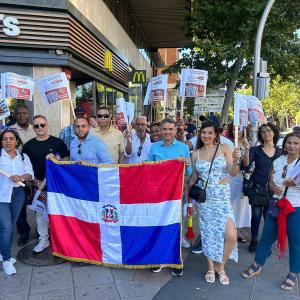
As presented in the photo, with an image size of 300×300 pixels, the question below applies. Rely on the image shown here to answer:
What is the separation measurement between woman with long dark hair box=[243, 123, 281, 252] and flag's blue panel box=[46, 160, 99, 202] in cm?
197

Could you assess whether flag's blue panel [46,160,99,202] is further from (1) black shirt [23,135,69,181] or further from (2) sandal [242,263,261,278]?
(2) sandal [242,263,261,278]

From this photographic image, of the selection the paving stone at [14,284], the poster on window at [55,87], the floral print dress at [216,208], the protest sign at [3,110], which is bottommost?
the paving stone at [14,284]

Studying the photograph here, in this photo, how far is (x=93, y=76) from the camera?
37.5 ft

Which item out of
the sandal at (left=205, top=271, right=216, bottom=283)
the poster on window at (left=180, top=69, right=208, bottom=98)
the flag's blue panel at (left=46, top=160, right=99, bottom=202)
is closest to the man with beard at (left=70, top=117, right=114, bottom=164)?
the flag's blue panel at (left=46, top=160, right=99, bottom=202)

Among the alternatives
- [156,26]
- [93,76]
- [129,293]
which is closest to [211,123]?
[129,293]

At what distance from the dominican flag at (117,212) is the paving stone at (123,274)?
10 cm

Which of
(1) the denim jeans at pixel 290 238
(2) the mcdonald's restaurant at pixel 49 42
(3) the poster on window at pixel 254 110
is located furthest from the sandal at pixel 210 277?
(2) the mcdonald's restaurant at pixel 49 42

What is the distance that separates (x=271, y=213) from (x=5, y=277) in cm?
304

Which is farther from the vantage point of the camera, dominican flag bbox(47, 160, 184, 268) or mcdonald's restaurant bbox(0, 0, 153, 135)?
mcdonald's restaurant bbox(0, 0, 153, 135)

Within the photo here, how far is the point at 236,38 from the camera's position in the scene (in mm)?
12820

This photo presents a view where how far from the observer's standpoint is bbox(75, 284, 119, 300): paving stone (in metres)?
3.62

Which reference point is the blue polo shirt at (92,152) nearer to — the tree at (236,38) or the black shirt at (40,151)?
the black shirt at (40,151)

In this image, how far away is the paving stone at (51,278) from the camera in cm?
384

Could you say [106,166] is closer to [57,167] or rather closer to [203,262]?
[57,167]
